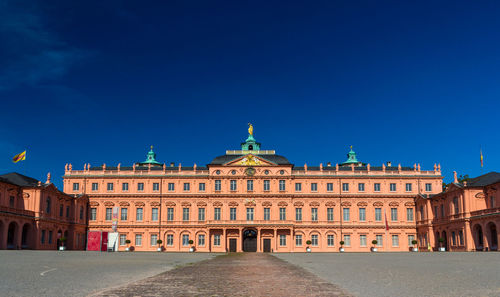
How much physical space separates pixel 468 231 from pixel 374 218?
19174 mm

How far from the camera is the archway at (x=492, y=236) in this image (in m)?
54.6

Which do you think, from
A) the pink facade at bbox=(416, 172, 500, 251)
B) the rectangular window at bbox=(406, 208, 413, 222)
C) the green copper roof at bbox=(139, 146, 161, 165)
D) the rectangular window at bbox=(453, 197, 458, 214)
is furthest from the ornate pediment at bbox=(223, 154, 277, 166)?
the rectangular window at bbox=(453, 197, 458, 214)

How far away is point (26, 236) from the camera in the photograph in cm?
6284

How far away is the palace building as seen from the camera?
76062mm

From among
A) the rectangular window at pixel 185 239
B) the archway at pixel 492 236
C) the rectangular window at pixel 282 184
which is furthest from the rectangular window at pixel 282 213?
the archway at pixel 492 236

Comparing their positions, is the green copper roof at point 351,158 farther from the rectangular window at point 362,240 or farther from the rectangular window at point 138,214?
the rectangular window at point 138,214

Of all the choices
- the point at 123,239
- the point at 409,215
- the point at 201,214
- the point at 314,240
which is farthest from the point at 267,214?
the point at 123,239

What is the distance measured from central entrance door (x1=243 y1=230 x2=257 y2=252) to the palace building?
16 cm

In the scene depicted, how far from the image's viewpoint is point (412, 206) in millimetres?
76875

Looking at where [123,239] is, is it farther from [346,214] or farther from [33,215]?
[346,214]

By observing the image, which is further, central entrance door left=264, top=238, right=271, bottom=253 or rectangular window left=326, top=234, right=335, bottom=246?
rectangular window left=326, top=234, right=335, bottom=246

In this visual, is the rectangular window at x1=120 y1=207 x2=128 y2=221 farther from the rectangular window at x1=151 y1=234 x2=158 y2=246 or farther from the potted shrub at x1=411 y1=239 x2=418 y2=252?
the potted shrub at x1=411 y1=239 x2=418 y2=252

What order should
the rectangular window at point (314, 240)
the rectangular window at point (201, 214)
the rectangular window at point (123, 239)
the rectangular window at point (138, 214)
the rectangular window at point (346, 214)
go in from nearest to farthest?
1. the rectangular window at point (314, 240)
2. the rectangular window at point (123, 239)
3. the rectangular window at point (346, 214)
4. the rectangular window at point (201, 214)
5. the rectangular window at point (138, 214)

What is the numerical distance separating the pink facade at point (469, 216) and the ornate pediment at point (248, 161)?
88.5ft
